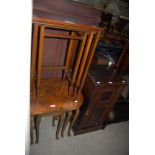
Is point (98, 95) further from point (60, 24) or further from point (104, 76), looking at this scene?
point (60, 24)

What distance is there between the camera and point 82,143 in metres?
1.94

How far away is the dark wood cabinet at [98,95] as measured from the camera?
165 cm

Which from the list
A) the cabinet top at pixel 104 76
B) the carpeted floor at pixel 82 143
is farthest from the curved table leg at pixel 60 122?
the cabinet top at pixel 104 76

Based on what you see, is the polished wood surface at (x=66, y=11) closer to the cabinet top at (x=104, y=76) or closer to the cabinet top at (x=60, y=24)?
the cabinet top at (x=60, y=24)

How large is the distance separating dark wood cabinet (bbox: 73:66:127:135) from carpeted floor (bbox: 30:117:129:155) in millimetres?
132

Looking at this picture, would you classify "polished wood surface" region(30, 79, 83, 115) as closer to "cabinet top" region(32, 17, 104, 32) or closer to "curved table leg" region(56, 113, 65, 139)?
"curved table leg" region(56, 113, 65, 139)

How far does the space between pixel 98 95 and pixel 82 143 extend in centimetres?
69

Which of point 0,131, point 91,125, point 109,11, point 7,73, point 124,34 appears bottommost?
point 91,125

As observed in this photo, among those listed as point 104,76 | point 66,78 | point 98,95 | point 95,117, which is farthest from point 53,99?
point 95,117

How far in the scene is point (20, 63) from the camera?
51cm

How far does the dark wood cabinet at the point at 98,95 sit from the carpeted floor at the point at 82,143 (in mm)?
132
